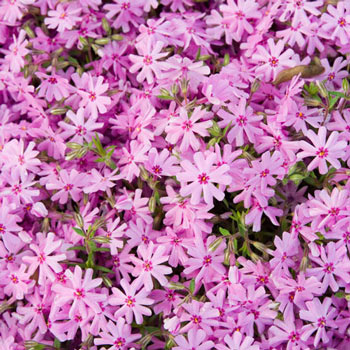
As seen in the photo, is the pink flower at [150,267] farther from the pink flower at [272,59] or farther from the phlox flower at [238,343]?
the pink flower at [272,59]

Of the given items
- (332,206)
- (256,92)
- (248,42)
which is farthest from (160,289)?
(248,42)

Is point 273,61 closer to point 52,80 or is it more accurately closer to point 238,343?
point 52,80

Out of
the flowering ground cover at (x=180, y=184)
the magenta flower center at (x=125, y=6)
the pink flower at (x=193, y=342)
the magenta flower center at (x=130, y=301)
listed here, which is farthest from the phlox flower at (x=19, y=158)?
the pink flower at (x=193, y=342)

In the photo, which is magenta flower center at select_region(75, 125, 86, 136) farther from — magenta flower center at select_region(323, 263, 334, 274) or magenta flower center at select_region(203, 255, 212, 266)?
magenta flower center at select_region(323, 263, 334, 274)

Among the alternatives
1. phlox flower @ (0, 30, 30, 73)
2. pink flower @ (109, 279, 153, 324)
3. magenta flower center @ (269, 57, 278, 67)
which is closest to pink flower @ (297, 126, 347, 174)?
magenta flower center @ (269, 57, 278, 67)

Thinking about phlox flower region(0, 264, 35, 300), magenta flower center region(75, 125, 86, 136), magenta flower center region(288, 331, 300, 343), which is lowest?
phlox flower region(0, 264, 35, 300)

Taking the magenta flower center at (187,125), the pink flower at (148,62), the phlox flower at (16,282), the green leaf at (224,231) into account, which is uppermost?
the pink flower at (148,62)

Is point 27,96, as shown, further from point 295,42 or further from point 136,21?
point 295,42
